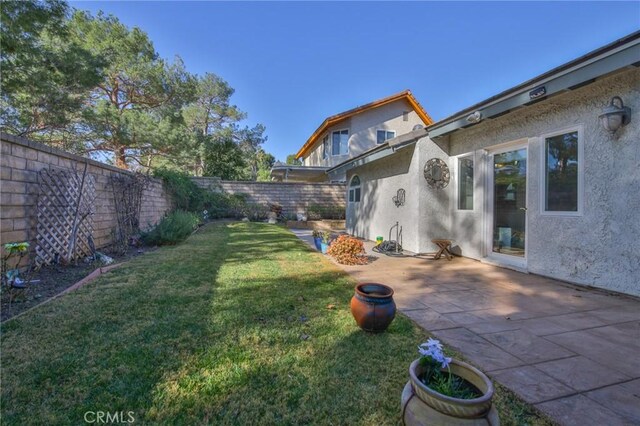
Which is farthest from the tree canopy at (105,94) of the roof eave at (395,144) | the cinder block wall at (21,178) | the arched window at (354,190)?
the arched window at (354,190)

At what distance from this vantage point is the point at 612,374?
2.27 metres

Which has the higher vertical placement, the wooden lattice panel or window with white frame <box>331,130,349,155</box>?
window with white frame <box>331,130,349,155</box>

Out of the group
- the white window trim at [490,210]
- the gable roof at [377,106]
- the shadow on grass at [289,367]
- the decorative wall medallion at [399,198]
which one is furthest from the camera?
the gable roof at [377,106]

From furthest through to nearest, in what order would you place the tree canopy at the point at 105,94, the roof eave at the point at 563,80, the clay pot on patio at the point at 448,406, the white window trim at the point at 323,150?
the white window trim at the point at 323,150
the tree canopy at the point at 105,94
the roof eave at the point at 563,80
the clay pot on patio at the point at 448,406

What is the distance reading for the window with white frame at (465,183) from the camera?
6.94 meters

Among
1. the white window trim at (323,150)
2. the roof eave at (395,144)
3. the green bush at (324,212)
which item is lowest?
the green bush at (324,212)

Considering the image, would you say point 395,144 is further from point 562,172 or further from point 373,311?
point 373,311

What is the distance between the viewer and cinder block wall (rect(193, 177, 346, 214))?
17094 mm

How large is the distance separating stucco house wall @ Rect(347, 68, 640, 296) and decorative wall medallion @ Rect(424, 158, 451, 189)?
0.44 feet

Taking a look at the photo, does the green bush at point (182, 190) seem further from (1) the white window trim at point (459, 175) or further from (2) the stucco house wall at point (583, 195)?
(1) the white window trim at point (459, 175)

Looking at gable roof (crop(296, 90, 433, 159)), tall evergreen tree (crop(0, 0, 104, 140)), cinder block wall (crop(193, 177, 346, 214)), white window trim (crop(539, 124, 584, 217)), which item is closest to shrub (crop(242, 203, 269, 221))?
cinder block wall (crop(193, 177, 346, 214))

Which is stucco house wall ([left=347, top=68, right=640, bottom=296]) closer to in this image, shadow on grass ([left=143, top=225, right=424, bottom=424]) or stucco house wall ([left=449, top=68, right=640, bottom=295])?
stucco house wall ([left=449, top=68, right=640, bottom=295])

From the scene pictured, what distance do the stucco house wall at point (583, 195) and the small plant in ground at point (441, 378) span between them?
13.3 feet

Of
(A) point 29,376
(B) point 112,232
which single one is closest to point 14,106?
(B) point 112,232
